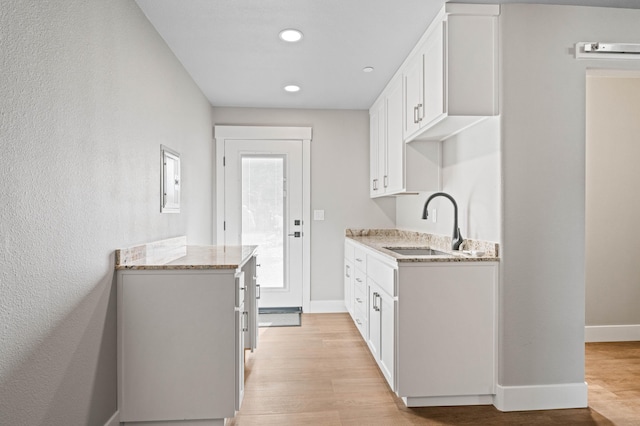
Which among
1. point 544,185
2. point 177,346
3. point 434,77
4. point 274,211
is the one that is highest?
point 434,77

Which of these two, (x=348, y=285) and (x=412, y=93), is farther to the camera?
(x=348, y=285)

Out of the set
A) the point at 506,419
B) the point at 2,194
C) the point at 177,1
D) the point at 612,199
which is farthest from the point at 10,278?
the point at 612,199

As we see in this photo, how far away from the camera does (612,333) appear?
3.45 meters

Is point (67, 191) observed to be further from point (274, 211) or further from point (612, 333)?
point (612, 333)

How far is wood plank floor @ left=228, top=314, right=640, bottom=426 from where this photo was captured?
7.32 ft

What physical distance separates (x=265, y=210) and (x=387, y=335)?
2456 mm

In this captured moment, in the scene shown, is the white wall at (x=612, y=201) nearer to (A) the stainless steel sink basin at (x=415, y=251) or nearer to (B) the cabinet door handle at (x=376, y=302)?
(A) the stainless steel sink basin at (x=415, y=251)

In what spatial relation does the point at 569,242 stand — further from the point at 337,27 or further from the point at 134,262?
the point at 134,262

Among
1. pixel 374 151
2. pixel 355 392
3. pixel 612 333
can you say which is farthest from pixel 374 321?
pixel 612 333

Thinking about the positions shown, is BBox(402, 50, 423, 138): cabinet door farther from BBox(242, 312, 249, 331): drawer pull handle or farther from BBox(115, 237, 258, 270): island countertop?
BBox(242, 312, 249, 331): drawer pull handle

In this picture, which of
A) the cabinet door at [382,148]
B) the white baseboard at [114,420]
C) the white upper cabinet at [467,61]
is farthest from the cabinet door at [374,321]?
the white baseboard at [114,420]

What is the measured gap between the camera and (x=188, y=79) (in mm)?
3473

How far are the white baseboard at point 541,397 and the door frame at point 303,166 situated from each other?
261 centimetres

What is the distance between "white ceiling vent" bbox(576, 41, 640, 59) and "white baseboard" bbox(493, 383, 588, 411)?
194cm
